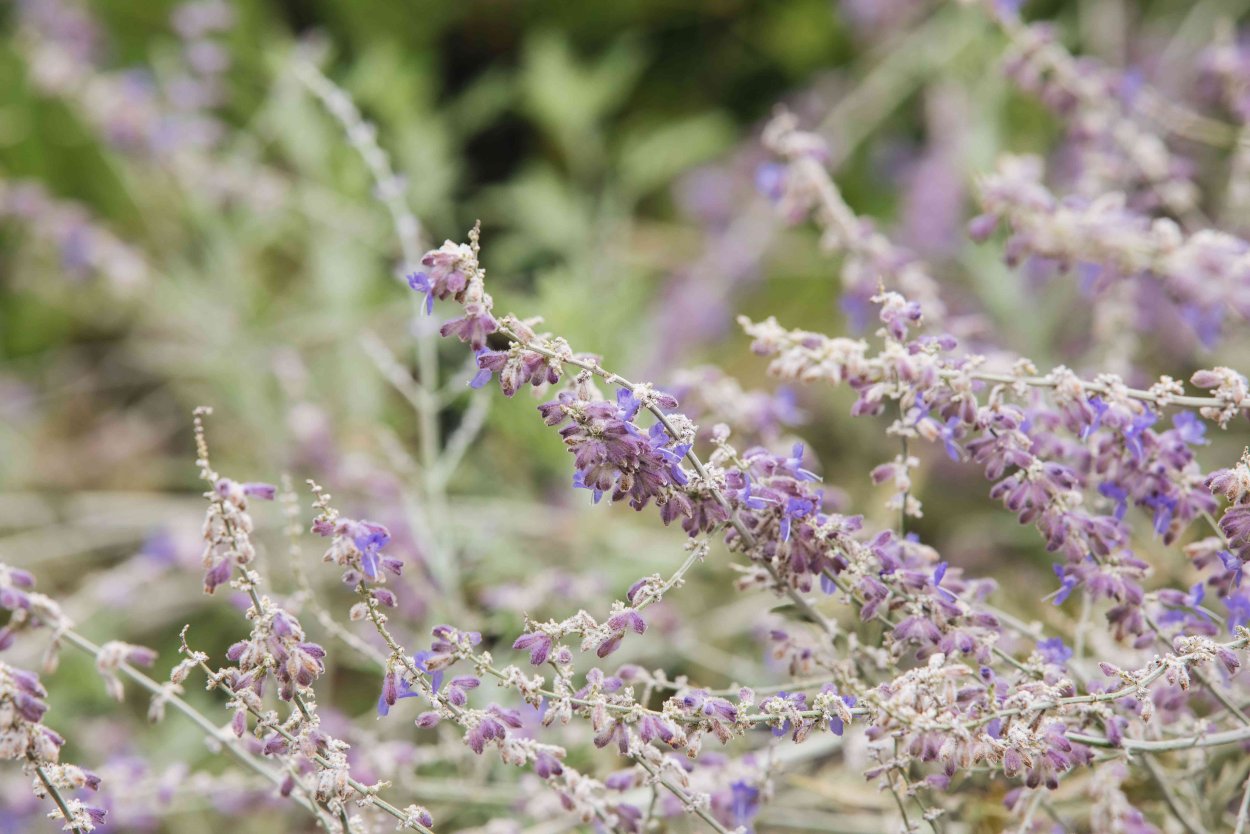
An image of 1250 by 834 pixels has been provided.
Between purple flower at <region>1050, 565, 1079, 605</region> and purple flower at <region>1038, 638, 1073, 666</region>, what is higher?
purple flower at <region>1050, 565, 1079, 605</region>

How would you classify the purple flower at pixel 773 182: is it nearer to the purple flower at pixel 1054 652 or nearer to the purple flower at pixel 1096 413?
the purple flower at pixel 1096 413

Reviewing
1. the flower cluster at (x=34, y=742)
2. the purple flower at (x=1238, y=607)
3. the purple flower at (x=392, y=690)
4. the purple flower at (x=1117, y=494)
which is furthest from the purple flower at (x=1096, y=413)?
the flower cluster at (x=34, y=742)

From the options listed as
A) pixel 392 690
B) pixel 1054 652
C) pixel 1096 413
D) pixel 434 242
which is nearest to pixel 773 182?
pixel 1096 413

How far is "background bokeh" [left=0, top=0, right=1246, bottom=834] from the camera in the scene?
2.26 m

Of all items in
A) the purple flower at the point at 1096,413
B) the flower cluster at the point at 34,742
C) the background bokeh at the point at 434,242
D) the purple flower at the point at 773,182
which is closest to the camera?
the flower cluster at the point at 34,742

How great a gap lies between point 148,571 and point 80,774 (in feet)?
4.58

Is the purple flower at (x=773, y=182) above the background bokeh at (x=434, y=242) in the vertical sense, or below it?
below

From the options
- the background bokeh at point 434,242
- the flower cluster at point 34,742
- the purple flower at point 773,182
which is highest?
the background bokeh at point 434,242

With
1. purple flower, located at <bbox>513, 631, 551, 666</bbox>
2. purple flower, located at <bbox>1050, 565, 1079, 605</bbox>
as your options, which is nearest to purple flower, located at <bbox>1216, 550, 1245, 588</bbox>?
purple flower, located at <bbox>1050, 565, 1079, 605</bbox>

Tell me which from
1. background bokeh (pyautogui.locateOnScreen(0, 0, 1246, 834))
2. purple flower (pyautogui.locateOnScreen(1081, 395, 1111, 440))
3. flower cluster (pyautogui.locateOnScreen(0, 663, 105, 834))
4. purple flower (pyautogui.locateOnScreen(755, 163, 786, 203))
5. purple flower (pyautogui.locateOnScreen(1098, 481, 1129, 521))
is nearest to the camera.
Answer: flower cluster (pyautogui.locateOnScreen(0, 663, 105, 834))

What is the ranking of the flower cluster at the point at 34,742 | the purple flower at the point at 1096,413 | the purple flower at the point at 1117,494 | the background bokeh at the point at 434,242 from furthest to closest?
the background bokeh at the point at 434,242
the purple flower at the point at 1117,494
the purple flower at the point at 1096,413
the flower cluster at the point at 34,742

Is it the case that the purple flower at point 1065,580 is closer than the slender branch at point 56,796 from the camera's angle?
No

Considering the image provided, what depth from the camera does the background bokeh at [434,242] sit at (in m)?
2.26

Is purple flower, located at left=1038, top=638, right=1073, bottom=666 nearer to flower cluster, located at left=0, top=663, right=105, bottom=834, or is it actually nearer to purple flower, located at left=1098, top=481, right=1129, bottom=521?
purple flower, located at left=1098, top=481, right=1129, bottom=521
